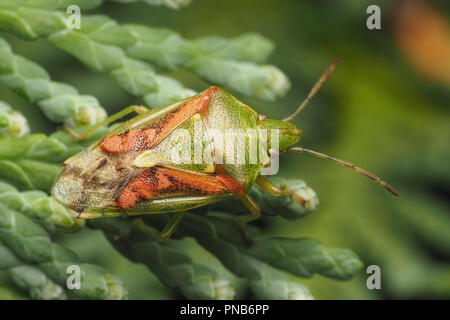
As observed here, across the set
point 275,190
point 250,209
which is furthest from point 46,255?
point 275,190

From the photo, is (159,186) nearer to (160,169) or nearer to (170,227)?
(160,169)

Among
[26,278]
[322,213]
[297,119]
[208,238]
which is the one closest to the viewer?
[26,278]

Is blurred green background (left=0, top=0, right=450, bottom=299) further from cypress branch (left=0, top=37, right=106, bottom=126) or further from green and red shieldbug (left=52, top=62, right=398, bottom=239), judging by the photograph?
cypress branch (left=0, top=37, right=106, bottom=126)

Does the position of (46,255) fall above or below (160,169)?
below

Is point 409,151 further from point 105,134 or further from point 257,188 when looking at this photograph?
point 105,134

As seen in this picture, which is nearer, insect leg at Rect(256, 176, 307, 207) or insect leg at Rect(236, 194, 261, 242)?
insect leg at Rect(256, 176, 307, 207)

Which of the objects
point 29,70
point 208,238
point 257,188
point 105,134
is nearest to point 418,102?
point 257,188

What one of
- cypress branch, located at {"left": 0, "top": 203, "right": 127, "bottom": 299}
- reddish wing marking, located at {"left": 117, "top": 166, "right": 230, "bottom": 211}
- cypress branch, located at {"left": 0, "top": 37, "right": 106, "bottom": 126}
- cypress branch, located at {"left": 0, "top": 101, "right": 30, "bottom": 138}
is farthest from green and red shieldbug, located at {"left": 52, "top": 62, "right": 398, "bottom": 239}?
cypress branch, located at {"left": 0, "top": 101, "right": 30, "bottom": 138}
